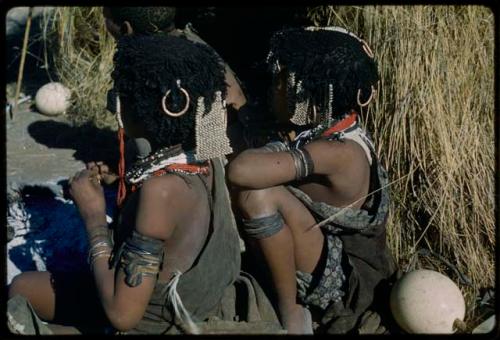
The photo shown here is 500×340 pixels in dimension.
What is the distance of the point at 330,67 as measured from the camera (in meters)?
3.48

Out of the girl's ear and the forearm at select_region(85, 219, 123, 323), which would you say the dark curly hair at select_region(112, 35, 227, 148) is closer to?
the forearm at select_region(85, 219, 123, 323)

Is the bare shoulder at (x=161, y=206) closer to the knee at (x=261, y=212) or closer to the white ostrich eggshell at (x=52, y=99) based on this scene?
the knee at (x=261, y=212)

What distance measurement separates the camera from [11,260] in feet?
14.5

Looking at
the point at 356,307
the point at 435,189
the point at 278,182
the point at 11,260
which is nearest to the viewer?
the point at 278,182

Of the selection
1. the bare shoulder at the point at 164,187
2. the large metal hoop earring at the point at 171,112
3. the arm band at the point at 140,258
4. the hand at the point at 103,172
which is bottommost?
the arm band at the point at 140,258

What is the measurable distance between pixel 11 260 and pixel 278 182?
192 cm

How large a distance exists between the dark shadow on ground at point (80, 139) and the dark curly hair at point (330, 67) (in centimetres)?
220

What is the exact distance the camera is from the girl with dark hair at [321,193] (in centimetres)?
341

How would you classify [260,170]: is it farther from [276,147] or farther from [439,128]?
[439,128]

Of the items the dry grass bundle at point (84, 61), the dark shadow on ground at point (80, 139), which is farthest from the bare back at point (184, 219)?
the dry grass bundle at point (84, 61)

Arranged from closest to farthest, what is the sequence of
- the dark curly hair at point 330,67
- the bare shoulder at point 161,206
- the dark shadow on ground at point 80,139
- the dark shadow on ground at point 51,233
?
the bare shoulder at point 161,206 < the dark curly hair at point 330,67 < the dark shadow on ground at point 51,233 < the dark shadow on ground at point 80,139

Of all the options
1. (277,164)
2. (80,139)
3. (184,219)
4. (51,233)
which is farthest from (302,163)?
(80,139)

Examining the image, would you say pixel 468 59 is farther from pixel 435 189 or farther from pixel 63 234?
pixel 63 234

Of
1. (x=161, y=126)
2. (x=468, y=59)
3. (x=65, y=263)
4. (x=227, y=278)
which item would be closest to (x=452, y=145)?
(x=468, y=59)
